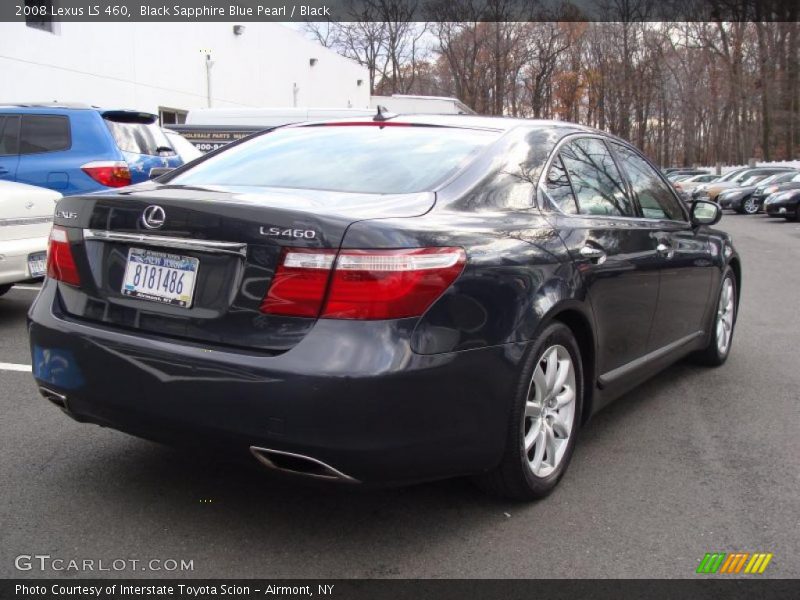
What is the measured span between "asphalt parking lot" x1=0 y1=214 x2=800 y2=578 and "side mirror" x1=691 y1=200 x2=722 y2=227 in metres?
1.30

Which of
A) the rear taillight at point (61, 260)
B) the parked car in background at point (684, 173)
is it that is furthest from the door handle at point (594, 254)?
the parked car in background at point (684, 173)

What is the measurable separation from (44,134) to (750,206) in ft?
79.4

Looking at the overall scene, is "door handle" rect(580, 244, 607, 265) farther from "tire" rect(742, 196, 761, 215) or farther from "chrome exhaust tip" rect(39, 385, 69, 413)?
"tire" rect(742, 196, 761, 215)

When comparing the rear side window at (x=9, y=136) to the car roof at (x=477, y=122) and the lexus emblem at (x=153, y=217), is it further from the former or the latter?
the lexus emblem at (x=153, y=217)

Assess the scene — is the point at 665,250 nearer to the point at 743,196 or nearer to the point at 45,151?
the point at 45,151

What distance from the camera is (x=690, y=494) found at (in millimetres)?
3391

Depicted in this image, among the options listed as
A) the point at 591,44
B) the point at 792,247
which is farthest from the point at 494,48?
the point at 792,247

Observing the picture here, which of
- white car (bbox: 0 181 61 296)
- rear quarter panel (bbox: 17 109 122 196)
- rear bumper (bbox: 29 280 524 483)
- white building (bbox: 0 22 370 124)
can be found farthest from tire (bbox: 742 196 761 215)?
rear bumper (bbox: 29 280 524 483)

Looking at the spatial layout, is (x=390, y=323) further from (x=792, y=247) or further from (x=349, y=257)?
(x=792, y=247)

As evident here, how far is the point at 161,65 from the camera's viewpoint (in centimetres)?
2269

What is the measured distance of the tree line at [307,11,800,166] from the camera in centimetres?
5044

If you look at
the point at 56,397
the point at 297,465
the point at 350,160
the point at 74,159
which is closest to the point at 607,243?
the point at 350,160

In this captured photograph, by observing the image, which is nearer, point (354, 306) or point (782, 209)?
point (354, 306)

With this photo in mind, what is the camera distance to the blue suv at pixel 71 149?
27.0 ft
